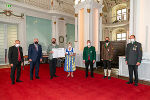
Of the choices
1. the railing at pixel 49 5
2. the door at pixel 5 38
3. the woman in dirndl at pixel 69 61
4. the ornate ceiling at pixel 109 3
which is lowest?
the woman in dirndl at pixel 69 61

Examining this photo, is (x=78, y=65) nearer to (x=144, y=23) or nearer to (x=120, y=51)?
(x=120, y=51)

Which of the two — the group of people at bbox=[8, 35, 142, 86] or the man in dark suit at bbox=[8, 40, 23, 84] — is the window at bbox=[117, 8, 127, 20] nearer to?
the group of people at bbox=[8, 35, 142, 86]

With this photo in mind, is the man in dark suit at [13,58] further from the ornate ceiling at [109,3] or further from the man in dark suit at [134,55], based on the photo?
the ornate ceiling at [109,3]

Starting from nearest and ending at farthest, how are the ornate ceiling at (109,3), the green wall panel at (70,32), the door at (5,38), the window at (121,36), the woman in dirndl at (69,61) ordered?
the woman in dirndl at (69,61), the door at (5,38), the green wall panel at (70,32), the ornate ceiling at (109,3), the window at (121,36)

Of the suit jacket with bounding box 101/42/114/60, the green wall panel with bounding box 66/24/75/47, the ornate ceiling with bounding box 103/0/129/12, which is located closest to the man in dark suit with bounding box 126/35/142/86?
the suit jacket with bounding box 101/42/114/60

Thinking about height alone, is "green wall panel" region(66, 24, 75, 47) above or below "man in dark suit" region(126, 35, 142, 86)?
above

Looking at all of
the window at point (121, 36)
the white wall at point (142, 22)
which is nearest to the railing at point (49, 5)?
the window at point (121, 36)

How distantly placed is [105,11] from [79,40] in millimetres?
7747

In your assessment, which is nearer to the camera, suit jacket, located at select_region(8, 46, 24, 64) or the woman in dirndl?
suit jacket, located at select_region(8, 46, 24, 64)

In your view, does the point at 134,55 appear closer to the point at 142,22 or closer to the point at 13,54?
the point at 142,22

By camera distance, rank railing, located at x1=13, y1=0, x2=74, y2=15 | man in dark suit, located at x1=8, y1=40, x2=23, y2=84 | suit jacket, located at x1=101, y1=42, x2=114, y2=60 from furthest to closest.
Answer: railing, located at x1=13, y1=0, x2=74, y2=15 → suit jacket, located at x1=101, y1=42, x2=114, y2=60 → man in dark suit, located at x1=8, y1=40, x2=23, y2=84

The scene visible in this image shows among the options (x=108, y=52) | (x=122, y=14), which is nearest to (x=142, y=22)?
(x=108, y=52)

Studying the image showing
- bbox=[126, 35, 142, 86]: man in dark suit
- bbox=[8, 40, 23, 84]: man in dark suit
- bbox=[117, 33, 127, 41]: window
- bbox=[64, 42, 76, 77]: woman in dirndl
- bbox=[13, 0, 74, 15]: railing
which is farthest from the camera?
bbox=[117, 33, 127, 41]: window

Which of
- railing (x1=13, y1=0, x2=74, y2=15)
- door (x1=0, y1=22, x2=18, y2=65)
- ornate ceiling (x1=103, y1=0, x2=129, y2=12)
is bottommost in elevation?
door (x1=0, y1=22, x2=18, y2=65)
